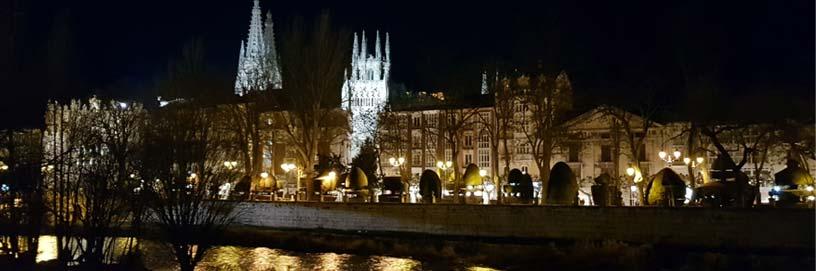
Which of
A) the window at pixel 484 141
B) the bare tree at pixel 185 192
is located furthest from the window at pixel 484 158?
the bare tree at pixel 185 192

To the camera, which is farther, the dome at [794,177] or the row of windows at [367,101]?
the row of windows at [367,101]

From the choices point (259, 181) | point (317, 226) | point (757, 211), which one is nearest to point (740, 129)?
point (757, 211)

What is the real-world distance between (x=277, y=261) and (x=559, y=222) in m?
Result: 12.1

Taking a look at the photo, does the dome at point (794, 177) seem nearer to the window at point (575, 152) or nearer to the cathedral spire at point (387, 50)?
the window at point (575, 152)

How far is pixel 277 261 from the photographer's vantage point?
1335 inches

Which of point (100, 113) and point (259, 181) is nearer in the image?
point (100, 113)

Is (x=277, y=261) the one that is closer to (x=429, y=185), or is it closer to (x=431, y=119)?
(x=429, y=185)

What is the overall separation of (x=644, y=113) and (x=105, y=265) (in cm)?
3156

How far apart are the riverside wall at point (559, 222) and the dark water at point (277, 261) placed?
2289 mm

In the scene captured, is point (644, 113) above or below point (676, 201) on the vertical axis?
above

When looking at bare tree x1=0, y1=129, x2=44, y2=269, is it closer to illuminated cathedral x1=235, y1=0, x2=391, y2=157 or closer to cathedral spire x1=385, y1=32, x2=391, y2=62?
illuminated cathedral x1=235, y1=0, x2=391, y2=157

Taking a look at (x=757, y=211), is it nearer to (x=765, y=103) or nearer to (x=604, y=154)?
(x=765, y=103)

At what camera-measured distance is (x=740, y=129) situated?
132 feet

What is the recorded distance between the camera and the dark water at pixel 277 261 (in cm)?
3153
